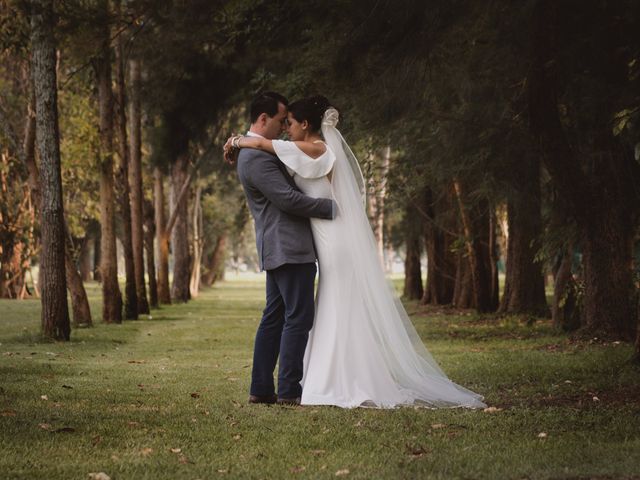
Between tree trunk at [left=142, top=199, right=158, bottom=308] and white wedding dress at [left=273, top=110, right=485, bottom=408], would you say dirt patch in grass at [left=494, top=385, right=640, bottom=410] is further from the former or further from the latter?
tree trunk at [left=142, top=199, right=158, bottom=308]

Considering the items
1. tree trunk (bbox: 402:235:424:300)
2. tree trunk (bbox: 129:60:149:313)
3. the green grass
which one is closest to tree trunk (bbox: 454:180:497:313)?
tree trunk (bbox: 129:60:149:313)

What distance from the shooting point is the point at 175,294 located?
119 ft

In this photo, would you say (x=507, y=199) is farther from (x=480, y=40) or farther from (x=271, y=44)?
(x=271, y=44)

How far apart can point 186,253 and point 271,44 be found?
21.5 metres

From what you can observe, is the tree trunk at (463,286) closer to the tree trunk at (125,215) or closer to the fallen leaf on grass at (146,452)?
the tree trunk at (125,215)

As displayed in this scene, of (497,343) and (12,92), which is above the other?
(12,92)

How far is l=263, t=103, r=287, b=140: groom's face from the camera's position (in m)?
8.15

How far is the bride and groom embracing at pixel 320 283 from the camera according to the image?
8000 millimetres

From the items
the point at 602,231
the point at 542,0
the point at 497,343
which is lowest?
the point at 497,343

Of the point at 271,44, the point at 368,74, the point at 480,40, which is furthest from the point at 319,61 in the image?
the point at 271,44

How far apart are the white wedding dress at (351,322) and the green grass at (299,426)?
409 millimetres

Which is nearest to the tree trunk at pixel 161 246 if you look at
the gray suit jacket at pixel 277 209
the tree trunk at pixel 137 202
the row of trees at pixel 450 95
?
the tree trunk at pixel 137 202

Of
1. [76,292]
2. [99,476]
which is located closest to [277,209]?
[99,476]

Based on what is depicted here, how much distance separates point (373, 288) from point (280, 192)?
1.20 metres
